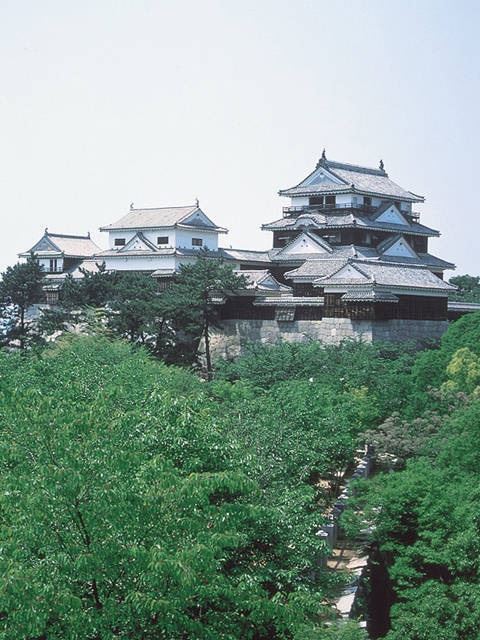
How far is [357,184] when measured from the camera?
47719 millimetres

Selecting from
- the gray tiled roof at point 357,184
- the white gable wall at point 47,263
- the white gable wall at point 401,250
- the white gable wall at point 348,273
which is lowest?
the white gable wall at point 348,273

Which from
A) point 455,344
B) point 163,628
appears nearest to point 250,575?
point 163,628

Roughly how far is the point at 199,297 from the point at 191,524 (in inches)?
1038

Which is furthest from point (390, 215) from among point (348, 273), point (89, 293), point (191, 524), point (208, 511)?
point (191, 524)

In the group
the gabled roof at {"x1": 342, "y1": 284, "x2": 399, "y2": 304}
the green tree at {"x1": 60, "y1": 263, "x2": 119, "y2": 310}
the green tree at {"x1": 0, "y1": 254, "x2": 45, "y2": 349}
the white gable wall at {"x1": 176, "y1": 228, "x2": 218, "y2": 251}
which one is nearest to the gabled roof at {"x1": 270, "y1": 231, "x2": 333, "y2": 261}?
the white gable wall at {"x1": 176, "y1": 228, "x2": 218, "y2": 251}

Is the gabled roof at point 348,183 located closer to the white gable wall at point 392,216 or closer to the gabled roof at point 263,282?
the white gable wall at point 392,216

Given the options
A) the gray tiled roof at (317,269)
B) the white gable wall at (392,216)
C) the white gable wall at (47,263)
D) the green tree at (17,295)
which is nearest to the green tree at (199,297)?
the gray tiled roof at (317,269)

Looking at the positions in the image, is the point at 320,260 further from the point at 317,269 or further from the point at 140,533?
the point at 140,533

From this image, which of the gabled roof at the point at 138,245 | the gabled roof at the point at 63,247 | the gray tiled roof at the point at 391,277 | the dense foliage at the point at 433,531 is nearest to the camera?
the dense foliage at the point at 433,531

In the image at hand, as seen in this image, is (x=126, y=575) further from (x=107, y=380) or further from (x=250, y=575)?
(x=107, y=380)

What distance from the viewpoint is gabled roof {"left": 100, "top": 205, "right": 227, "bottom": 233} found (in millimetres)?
47438

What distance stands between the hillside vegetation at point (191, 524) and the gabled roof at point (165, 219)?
1022 inches

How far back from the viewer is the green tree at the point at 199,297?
38438 millimetres

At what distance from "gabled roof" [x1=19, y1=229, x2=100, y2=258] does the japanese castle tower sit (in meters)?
0.07
